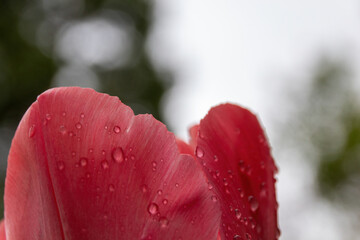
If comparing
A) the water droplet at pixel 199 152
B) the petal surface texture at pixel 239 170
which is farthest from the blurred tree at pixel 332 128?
the water droplet at pixel 199 152

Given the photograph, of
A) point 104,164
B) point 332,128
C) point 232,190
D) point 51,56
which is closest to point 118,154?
point 104,164

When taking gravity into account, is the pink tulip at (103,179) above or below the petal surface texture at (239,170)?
below

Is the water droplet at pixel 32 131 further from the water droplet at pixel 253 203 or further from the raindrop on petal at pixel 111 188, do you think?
the water droplet at pixel 253 203

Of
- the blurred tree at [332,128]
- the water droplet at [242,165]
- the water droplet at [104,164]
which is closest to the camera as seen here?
the water droplet at [104,164]

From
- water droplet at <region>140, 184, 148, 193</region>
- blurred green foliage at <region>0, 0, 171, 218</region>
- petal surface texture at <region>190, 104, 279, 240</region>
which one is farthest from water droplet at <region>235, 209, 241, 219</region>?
blurred green foliage at <region>0, 0, 171, 218</region>

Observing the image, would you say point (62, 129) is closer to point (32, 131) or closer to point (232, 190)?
point (32, 131)

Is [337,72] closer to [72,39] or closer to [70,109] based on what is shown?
[72,39]

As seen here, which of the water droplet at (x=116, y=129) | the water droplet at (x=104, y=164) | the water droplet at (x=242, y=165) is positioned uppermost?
the water droplet at (x=242, y=165)

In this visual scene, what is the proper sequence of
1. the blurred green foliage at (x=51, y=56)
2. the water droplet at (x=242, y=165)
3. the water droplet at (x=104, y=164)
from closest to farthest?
the water droplet at (x=104, y=164), the water droplet at (x=242, y=165), the blurred green foliage at (x=51, y=56)
